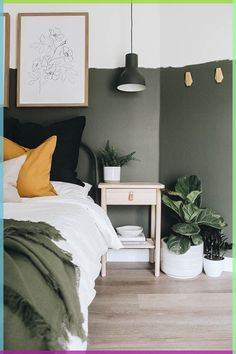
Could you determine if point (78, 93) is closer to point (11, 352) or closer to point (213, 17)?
point (213, 17)

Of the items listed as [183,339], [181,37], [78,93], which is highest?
[181,37]

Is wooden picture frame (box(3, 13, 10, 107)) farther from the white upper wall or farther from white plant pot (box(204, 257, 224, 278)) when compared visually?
white plant pot (box(204, 257, 224, 278))

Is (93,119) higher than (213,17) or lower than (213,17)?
lower

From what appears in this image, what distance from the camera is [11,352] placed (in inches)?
20.5

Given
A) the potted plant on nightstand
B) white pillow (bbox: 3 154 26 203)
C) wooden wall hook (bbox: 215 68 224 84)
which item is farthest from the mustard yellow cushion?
wooden wall hook (bbox: 215 68 224 84)

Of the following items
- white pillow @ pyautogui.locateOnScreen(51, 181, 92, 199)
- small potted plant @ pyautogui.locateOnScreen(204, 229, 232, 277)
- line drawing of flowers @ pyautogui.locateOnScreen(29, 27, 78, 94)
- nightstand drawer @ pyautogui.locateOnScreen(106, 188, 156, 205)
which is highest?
line drawing of flowers @ pyautogui.locateOnScreen(29, 27, 78, 94)

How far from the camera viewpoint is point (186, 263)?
2.13 meters

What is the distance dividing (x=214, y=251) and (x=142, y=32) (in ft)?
6.36

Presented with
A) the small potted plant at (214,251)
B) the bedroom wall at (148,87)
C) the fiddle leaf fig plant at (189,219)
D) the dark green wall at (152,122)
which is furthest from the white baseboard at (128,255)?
the small potted plant at (214,251)

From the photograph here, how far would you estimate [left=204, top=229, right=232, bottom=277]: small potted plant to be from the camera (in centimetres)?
219

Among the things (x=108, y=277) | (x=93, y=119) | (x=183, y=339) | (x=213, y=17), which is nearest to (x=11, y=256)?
(x=183, y=339)

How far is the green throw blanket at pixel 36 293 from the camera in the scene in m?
0.55

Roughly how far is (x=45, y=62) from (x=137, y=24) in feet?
2.83

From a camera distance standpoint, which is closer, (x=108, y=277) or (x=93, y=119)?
(x=108, y=277)
